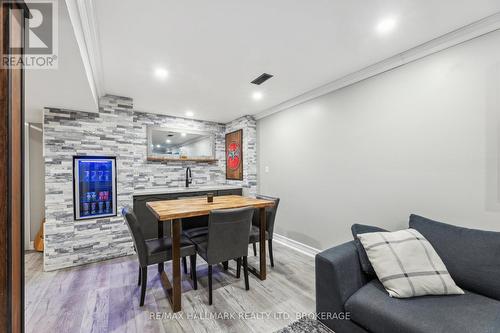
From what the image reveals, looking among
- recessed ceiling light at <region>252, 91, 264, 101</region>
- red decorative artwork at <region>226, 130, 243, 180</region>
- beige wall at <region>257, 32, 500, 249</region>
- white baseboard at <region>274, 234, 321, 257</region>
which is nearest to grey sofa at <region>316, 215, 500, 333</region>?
beige wall at <region>257, 32, 500, 249</region>

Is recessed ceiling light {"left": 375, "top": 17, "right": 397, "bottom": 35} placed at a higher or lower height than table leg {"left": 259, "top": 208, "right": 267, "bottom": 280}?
higher

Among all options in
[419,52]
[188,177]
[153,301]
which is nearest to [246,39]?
[419,52]

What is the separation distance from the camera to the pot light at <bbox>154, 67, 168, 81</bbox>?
2416mm

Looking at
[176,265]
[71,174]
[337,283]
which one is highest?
[71,174]

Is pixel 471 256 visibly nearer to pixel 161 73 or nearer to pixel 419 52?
pixel 419 52

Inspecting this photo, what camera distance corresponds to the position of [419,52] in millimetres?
2043

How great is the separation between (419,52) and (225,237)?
8.65 feet

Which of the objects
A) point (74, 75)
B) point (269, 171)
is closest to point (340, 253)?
point (269, 171)

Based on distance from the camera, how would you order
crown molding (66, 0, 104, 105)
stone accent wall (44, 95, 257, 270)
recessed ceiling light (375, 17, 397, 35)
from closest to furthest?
crown molding (66, 0, 104, 105) < recessed ceiling light (375, 17, 397, 35) < stone accent wall (44, 95, 257, 270)

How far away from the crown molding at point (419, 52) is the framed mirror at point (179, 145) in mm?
2516

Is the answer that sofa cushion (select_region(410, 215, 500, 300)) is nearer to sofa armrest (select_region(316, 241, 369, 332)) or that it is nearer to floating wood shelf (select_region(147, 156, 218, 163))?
sofa armrest (select_region(316, 241, 369, 332))

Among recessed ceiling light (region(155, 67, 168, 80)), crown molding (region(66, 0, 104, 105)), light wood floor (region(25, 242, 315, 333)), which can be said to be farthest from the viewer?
recessed ceiling light (region(155, 67, 168, 80))

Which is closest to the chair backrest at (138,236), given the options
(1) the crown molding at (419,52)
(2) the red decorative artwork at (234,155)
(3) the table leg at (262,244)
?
(3) the table leg at (262,244)

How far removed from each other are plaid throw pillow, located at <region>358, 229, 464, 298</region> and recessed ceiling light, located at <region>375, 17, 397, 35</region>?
1.72 meters
